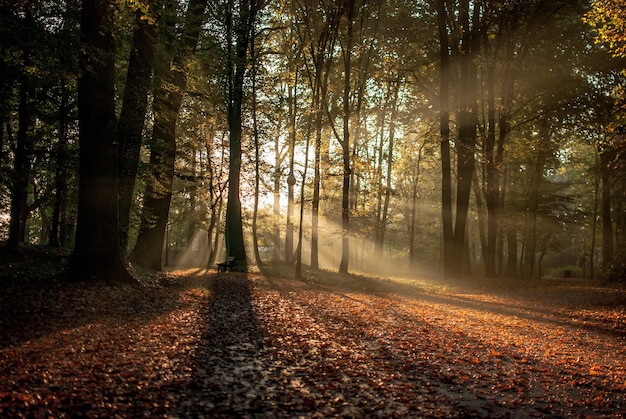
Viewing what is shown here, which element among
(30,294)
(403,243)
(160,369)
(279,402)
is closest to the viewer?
(279,402)

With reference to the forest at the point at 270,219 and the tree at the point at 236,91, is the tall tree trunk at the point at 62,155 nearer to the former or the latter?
the forest at the point at 270,219

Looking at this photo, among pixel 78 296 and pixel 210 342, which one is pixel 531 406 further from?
pixel 78 296

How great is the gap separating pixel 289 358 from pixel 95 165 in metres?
7.26

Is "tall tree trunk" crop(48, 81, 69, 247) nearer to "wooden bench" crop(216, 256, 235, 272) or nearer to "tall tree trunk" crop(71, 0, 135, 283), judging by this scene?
"tall tree trunk" crop(71, 0, 135, 283)

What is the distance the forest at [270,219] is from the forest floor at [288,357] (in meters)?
0.05

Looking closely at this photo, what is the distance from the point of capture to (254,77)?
20.4 meters

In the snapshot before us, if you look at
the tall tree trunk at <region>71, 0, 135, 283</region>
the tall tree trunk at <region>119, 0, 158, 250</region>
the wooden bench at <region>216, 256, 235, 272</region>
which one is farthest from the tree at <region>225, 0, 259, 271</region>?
the tall tree trunk at <region>71, 0, 135, 283</region>

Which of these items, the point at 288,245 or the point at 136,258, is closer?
the point at 136,258

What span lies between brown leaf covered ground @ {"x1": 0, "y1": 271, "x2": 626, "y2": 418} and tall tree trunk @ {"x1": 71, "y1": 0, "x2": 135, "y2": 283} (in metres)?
0.85

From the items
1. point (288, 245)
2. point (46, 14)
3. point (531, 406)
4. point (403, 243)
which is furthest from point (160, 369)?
point (403, 243)

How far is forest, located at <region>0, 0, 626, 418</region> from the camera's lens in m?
5.24

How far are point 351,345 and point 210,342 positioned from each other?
227 cm

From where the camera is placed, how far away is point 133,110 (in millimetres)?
14117

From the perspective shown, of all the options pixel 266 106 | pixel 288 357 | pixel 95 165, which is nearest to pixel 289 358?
pixel 288 357
